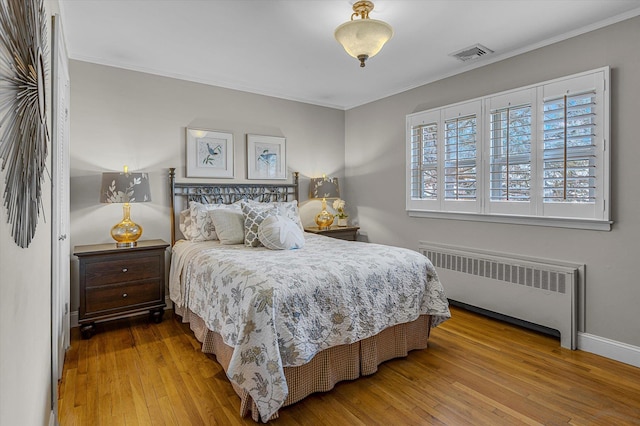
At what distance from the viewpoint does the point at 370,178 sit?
4922 mm

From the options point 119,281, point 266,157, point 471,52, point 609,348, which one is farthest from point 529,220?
point 119,281

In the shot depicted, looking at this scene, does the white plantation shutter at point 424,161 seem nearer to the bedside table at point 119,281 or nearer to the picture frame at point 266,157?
the picture frame at point 266,157

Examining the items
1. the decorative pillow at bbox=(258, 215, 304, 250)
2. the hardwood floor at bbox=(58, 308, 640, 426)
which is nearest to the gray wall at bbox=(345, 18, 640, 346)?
the hardwood floor at bbox=(58, 308, 640, 426)

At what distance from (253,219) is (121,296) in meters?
1.39

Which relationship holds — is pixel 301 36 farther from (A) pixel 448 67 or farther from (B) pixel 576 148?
(B) pixel 576 148

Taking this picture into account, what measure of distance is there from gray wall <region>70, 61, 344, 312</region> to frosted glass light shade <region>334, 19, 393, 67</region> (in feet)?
7.28

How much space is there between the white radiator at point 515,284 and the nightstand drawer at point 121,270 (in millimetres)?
2986

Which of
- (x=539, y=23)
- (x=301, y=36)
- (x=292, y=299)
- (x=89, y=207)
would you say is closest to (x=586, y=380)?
(x=292, y=299)

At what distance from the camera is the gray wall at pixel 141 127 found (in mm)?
3371

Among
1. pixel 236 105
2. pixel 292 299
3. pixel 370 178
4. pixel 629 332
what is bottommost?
pixel 629 332

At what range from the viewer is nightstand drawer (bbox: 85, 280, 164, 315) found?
309 cm

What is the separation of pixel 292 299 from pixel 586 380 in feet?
6.97

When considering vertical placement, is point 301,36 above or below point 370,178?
above

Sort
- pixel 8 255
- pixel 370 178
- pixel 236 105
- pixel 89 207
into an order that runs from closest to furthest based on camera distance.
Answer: pixel 8 255 < pixel 89 207 < pixel 236 105 < pixel 370 178
